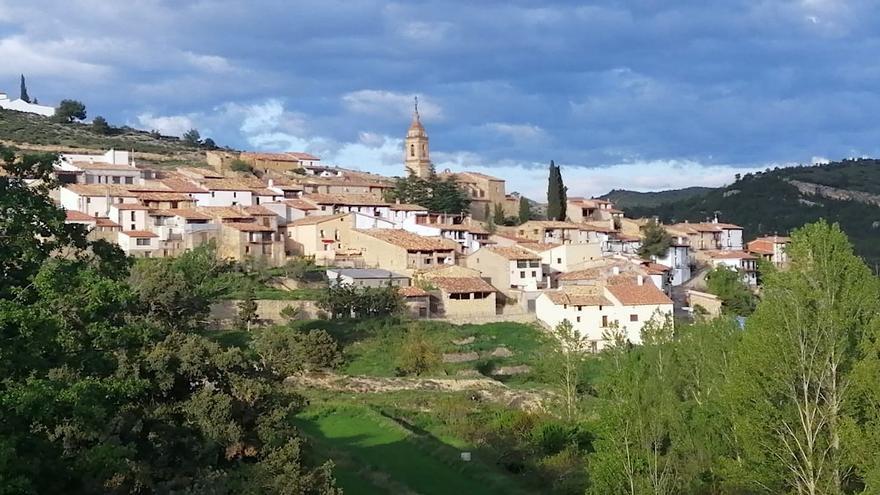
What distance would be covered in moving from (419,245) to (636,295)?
1259 cm

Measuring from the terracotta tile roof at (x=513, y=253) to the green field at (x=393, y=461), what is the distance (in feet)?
65.2

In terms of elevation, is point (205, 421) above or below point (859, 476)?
above

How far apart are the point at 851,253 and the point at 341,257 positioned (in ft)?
123

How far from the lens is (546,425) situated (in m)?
28.4

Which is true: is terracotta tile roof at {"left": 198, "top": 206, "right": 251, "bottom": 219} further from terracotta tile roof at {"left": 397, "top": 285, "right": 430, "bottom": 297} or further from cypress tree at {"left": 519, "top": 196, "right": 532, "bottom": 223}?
cypress tree at {"left": 519, "top": 196, "right": 532, "bottom": 223}

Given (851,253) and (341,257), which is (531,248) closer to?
(341,257)

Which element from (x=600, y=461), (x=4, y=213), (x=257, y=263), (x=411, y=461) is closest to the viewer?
(x=4, y=213)

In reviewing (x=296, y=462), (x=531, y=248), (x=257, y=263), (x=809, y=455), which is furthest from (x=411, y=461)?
(x=531, y=248)

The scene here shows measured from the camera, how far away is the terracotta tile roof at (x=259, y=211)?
54.1 m

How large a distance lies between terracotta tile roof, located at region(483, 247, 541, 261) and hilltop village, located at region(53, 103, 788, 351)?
0.06m

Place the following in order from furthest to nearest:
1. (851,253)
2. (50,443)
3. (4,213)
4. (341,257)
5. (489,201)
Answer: (489,201) < (341,257) < (851,253) < (4,213) < (50,443)

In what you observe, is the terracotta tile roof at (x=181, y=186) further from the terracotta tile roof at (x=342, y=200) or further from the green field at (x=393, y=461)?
the green field at (x=393, y=461)

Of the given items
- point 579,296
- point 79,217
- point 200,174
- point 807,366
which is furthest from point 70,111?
point 807,366

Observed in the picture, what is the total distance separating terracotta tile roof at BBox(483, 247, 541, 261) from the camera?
5032 centimetres
